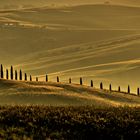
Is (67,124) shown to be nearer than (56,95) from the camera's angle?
Yes

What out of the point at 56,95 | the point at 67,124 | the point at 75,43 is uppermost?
the point at 67,124

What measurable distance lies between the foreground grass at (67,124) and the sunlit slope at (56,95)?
1292 centimetres

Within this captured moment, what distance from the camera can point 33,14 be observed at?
156500 mm

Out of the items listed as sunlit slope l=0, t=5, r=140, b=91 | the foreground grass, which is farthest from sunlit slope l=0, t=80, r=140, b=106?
sunlit slope l=0, t=5, r=140, b=91

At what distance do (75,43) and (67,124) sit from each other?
298 feet

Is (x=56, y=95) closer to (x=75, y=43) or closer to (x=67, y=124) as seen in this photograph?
(x=67, y=124)

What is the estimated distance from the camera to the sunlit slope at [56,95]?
37.3m

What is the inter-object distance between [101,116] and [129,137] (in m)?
2.29

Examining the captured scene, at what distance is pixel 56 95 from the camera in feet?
128

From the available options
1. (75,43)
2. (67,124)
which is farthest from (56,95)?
(75,43)

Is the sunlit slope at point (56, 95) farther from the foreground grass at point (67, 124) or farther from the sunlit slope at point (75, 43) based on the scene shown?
the sunlit slope at point (75, 43)

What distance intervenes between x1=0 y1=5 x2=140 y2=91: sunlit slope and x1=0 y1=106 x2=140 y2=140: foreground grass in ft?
161

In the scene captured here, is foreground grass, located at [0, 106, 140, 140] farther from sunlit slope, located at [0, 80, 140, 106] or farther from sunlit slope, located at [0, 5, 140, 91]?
sunlit slope, located at [0, 5, 140, 91]

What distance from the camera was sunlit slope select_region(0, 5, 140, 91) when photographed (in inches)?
3265
